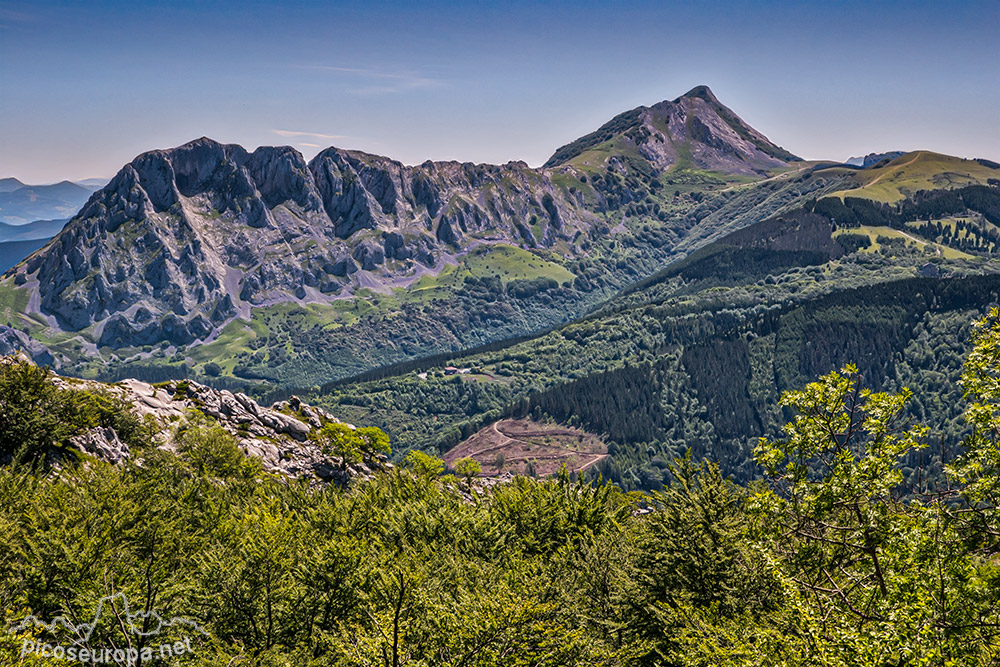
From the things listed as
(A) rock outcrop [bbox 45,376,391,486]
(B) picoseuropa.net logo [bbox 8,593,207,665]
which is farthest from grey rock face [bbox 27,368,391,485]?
(B) picoseuropa.net logo [bbox 8,593,207,665]

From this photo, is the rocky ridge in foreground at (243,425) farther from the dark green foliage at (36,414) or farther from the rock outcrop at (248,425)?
the dark green foliage at (36,414)

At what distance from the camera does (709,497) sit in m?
36.1

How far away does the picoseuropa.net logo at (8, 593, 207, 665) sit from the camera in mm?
29766

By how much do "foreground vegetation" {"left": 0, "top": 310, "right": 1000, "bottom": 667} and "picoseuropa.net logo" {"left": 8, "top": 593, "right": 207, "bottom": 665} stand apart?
20.0 inches

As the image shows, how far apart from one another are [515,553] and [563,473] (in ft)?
Result: 59.7

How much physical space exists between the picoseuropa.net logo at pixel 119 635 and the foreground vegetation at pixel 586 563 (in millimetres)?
508

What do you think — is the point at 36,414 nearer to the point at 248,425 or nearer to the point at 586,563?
the point at 248,425

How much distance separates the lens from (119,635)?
108 ft

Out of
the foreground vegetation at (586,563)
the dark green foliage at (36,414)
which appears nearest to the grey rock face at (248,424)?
the dark green foliage at (36,414)

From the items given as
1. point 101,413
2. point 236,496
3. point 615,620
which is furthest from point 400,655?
point 101,413

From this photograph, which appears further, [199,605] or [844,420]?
[199,605]

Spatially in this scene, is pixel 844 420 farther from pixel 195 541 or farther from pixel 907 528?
pixel 195 541

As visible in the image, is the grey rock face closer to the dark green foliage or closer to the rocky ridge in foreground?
the rocky ridge in foreground

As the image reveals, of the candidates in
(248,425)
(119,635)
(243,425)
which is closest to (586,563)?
(119,635)
